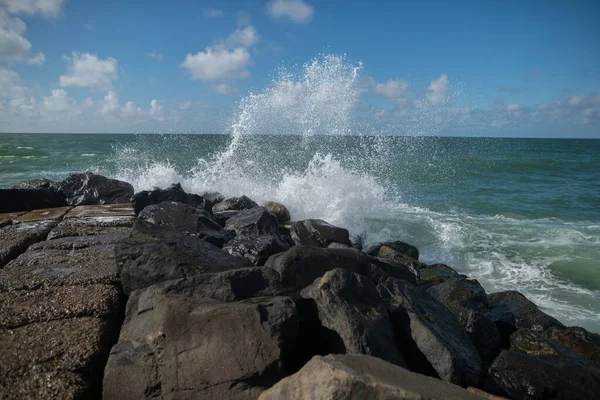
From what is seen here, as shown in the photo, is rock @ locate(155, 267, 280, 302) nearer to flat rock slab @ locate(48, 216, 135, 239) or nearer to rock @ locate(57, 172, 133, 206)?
flat rock slab @ locate(48, 216, 135, 239)

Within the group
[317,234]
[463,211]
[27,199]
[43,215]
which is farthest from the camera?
[463,211]

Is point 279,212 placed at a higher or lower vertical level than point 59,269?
lower

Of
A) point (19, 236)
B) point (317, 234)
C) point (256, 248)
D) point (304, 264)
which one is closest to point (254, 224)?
point (256, 248)

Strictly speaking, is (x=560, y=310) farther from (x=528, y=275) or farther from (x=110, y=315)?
(x=110, y=315)

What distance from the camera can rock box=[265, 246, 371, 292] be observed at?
10.5 ft

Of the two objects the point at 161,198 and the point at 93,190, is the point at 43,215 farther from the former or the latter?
the point at 93,190

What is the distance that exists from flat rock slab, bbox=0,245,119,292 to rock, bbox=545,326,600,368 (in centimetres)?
389

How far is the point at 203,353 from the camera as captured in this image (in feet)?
6.81

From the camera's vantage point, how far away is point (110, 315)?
2691 mm

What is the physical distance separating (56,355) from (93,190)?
6.34 m

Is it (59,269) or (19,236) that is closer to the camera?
(59,269)

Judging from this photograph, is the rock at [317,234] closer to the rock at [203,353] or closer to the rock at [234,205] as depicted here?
the rock at [234,205]

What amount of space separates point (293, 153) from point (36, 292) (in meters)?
18.0

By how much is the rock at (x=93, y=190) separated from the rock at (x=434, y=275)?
5.51 m
